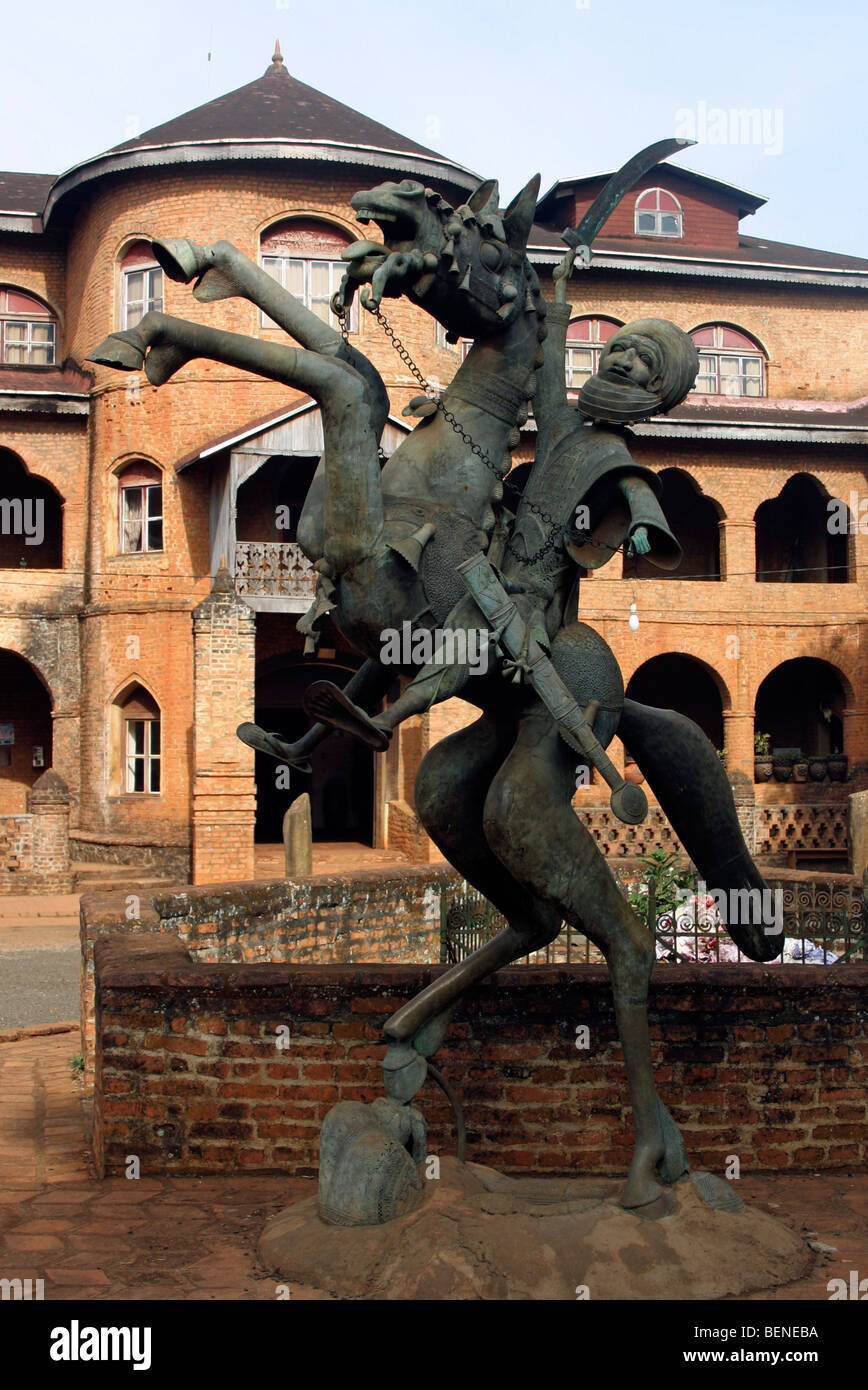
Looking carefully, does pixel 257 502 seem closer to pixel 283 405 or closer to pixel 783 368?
pixel 283 405

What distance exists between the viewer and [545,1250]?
4.19 m

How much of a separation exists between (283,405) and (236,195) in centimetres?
348

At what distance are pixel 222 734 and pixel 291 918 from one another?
11140 millimetres

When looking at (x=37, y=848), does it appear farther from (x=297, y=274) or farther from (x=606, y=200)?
(x=606, y=200)

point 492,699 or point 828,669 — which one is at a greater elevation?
point 828,669

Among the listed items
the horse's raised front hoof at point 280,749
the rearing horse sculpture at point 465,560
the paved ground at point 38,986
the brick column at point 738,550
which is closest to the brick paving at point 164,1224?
the rearing horse sculpture at point 465,560

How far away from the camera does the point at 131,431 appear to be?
23.1 metres

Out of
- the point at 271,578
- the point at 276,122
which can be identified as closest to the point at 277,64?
the point at 276,122

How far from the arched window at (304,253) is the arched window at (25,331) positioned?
5.48 metres

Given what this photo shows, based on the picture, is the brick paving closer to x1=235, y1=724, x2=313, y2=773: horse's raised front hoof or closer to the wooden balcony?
x1=235, y1=724, x2=313, y2=773: horse's raised front hoof

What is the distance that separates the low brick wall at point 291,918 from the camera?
8156 mm

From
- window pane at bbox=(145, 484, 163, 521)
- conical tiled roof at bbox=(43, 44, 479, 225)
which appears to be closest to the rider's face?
conical tiled roof at bbox=(43, 44, 479, 225)

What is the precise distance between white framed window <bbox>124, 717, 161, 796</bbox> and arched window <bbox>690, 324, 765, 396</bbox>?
12815mm

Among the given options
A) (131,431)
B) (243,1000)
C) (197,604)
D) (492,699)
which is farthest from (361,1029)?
(131,431)
